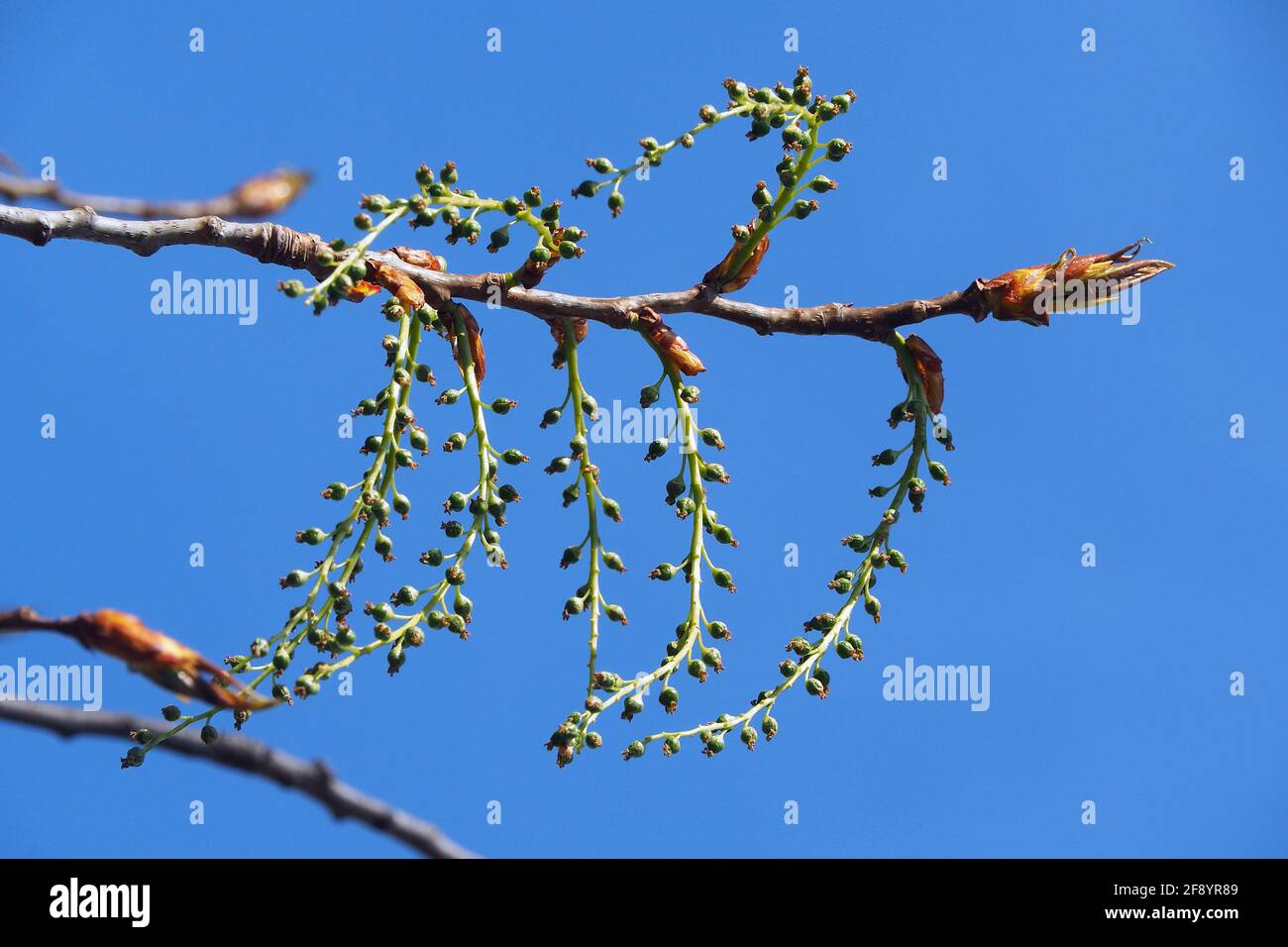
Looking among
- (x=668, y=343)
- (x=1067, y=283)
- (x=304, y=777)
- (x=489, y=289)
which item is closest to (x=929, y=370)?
(x=1067, y=283)

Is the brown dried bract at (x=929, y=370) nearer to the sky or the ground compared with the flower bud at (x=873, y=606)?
nearer to the sky

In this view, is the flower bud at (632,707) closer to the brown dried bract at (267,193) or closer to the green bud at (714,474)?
the green bud at (714,474)

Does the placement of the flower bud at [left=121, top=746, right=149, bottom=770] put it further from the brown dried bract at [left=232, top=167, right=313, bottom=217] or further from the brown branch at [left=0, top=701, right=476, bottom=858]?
the brown dried bract at [left=232, top=167, right=313, bottom=217]

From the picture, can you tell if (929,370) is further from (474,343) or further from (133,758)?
(133,758)

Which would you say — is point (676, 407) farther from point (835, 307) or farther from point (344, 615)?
point (344, 615)

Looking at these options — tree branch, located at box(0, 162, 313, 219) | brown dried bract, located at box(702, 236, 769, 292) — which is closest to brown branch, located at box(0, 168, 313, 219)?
tree branch, located at box(0, 162, 313, 219)

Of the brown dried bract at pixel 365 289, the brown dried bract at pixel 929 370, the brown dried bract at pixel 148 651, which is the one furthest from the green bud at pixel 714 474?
the brown dried bract at pixel 148 651
